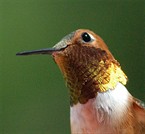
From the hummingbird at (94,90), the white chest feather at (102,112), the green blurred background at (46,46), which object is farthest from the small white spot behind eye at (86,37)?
the green blurred background at (46,46)

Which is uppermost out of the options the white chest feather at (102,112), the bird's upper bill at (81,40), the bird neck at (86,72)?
the bird's upper bill at (81,40)

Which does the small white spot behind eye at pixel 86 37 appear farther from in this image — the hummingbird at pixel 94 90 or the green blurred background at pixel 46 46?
the green blurred background at pixel 46 46

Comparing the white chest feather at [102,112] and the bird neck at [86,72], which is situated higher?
the bird neck at [86,72]

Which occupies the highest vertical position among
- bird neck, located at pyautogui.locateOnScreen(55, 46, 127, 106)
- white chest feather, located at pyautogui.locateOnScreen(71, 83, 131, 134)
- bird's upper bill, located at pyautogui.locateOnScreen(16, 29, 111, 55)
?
bird's upper bill, located at pyautogui.locateOnScreen(16, 29, 111, 55)

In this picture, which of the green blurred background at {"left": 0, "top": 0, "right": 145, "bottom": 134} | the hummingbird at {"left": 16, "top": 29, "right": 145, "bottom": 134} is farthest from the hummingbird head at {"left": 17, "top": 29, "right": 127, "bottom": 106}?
the green blurred background at {"left": 0, "top": 0, "right": 145, "bottom": 134}

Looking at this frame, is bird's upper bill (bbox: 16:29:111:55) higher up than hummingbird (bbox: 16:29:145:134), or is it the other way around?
bird's upper bill (bbox: 16:29:111:55)

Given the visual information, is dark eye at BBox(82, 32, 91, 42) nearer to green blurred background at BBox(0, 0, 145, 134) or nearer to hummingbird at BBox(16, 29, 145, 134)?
hummingbird at BBox(16, 29, 145, 134)

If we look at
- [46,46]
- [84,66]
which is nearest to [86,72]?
[84,66]
